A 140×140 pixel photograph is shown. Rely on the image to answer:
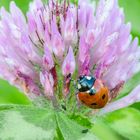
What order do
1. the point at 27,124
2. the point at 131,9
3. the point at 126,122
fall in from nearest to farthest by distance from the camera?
the point at 27,124 < the point at 126,122 < the point at 131,9

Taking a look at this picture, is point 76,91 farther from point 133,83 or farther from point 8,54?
point 133,83

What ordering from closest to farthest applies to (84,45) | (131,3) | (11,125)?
1. (11,125)
2. (84,45)
3. (131,3)

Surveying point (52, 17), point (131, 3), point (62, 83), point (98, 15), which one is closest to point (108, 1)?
point (98, 15)

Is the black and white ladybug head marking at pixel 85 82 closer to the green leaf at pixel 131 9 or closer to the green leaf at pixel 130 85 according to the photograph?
the green leaf at pixel 130 85

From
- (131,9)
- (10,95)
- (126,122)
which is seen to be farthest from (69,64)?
(131,9)

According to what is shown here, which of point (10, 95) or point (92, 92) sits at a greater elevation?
point (10, 95)

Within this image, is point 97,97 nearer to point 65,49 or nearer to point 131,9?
point 65,49

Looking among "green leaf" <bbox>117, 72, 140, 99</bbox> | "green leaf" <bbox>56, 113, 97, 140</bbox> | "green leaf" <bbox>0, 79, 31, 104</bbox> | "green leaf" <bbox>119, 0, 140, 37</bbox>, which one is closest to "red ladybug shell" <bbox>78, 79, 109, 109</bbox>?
"green leaf" <bbox>56, 113, 97, 140</bbox>

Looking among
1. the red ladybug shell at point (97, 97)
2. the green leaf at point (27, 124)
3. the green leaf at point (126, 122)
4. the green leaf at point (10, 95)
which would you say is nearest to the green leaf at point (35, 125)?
the green leaf at point (27, 124)
